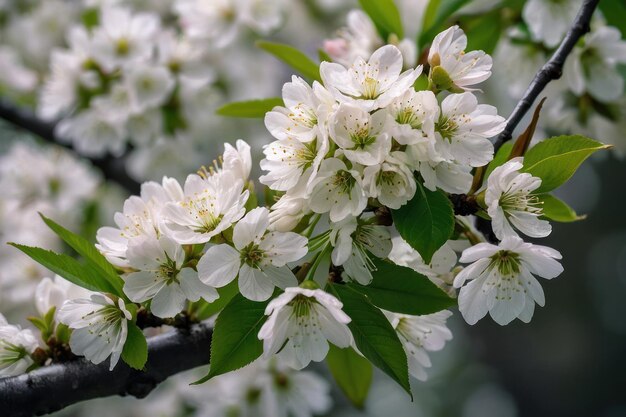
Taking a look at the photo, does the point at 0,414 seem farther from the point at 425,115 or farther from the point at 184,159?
the point at 184,159

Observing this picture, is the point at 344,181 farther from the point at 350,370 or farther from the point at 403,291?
the point at 350,370

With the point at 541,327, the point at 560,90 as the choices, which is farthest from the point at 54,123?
the point at 541,327

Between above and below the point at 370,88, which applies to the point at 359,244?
below

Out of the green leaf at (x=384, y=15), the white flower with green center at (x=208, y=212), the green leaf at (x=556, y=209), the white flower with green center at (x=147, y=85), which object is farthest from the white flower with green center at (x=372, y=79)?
the white flower with green center at (x=147, y=85)

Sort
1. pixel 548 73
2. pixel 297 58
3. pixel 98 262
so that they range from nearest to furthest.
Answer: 1. pixel 98 262
2. pixel 548 73
3. pixel 297 58

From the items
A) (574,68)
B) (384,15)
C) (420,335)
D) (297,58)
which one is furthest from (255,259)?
(574,68)

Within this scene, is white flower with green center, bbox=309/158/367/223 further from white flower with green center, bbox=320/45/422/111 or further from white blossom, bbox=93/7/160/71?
white blossom, bbox=93/7/160/71

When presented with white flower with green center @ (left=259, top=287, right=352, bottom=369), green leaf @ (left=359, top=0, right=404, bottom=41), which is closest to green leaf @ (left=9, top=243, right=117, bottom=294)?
white flower with green center @ (left=259, top=287, right=352, bottom=369)
